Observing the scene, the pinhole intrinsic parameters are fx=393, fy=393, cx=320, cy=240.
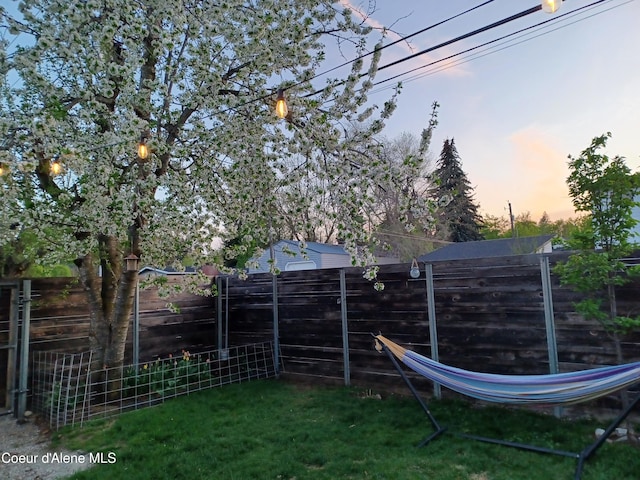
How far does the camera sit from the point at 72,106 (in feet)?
12.5

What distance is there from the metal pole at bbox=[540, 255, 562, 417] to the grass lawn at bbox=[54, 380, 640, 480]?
0.42 meters

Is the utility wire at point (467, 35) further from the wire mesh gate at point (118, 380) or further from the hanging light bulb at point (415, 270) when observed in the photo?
the wire mesh gate at point (118, 380)

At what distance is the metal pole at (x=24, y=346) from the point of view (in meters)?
4.07

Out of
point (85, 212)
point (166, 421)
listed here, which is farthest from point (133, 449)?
point (85, 212)

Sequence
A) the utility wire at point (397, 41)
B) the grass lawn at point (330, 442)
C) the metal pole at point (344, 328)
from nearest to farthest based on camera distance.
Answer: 1. the grass lawn at point (330, 442)
2. the utility wire at point (397, 41)
3. the metal pole at point (344, 328)

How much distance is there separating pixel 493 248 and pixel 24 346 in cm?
1469

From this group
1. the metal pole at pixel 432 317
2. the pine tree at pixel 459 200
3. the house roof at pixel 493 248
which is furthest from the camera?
the pine tree at pixel 459 200

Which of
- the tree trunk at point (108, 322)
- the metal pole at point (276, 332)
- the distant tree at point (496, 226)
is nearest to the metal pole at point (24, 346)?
the tree trunk at point (108, 322)

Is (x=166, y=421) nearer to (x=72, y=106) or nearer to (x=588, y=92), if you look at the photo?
(x=72, y=106)

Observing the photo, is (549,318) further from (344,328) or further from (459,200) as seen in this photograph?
(459,200)

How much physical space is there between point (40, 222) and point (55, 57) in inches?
60.4

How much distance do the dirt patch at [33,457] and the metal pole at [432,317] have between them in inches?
122

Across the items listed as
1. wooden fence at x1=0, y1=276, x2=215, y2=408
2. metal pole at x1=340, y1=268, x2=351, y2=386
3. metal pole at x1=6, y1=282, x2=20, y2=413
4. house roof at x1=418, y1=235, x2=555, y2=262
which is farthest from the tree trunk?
house roof at x1=418, y1=235, x2=555, y2=262

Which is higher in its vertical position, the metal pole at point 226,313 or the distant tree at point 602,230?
the distant tree at point 602,230
